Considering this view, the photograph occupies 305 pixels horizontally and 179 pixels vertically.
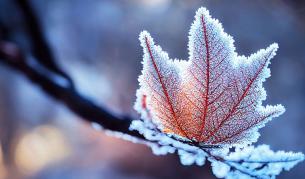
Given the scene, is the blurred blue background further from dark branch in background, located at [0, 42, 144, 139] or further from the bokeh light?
dark branch in background, located at [0, 42, 144, 139]

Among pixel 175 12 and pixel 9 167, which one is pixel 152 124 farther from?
pixel 9 167

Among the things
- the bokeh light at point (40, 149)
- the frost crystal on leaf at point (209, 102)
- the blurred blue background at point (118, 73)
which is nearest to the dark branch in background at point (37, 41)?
the frost crystal on leaf at point (209, 102)

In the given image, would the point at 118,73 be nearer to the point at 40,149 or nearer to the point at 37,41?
the point at 40,149

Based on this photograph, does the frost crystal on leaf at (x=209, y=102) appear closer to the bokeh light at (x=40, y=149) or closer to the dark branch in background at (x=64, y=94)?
the dark branch in background at (x=64, y=94)

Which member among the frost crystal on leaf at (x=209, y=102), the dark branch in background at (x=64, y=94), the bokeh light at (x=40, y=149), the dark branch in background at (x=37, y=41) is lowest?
the frost crystal on leaf at (x=209, y=102)

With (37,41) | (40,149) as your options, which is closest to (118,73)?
(40,149)

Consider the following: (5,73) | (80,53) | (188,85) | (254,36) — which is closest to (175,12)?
(254,36)

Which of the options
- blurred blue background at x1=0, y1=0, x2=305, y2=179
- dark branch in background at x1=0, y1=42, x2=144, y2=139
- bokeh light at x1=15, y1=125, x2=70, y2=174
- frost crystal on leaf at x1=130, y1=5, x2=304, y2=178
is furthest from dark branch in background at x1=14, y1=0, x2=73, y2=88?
bokeh light at x1=15, y1=125, x2=70, y2=174

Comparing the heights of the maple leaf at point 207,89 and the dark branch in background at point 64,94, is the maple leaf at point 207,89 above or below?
below
